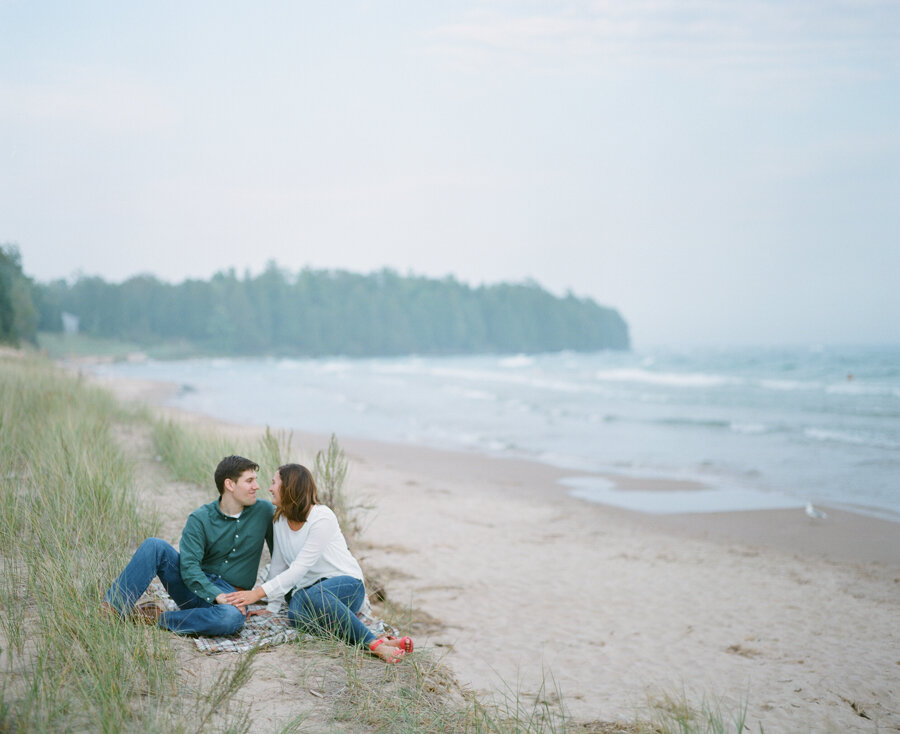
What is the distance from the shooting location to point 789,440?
16.0 m

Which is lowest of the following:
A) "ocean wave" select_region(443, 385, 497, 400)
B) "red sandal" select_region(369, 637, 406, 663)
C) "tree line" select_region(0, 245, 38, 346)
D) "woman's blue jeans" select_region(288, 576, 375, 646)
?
"ocean wave" select_region(443, 385, 497, 400)

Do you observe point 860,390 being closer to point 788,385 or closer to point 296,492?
point 788,385


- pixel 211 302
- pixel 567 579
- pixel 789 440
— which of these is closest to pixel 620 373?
pixel 789 440

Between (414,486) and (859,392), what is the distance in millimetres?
21759

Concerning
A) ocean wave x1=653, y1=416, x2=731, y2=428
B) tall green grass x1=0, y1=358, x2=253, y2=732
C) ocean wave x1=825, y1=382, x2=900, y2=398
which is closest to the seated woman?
tall green grass x1=0, y1=358, x2=253, y2=732

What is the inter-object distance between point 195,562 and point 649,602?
13.0 feet

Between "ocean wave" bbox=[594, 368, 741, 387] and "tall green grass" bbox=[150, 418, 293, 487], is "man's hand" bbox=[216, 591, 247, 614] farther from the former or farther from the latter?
"ocean wave" bbox=[594, 368, 741, 387]

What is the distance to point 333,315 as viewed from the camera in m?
101

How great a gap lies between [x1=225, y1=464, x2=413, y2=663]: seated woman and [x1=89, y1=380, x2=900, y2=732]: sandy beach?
66 cm

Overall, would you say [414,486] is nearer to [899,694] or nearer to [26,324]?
[899,694]

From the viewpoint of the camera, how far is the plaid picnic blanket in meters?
3.69

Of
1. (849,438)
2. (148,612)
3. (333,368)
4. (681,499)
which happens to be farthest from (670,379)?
(148,612)

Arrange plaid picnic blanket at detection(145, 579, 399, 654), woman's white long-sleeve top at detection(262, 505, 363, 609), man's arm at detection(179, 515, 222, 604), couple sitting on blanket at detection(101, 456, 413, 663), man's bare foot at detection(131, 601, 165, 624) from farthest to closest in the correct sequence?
woman's white long-sleeve top at detection(262, 505, 363, 609) → man's arm at detection(179, 515, 222, 604) → couple sitting on blanket at detection(101, 456, 413, 663) → plaid picnic blanket at detection(145, 579, 399, 654) → man's bare foot at detection(131, 601, 165, 624)

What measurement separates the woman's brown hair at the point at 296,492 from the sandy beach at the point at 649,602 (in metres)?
1.18
